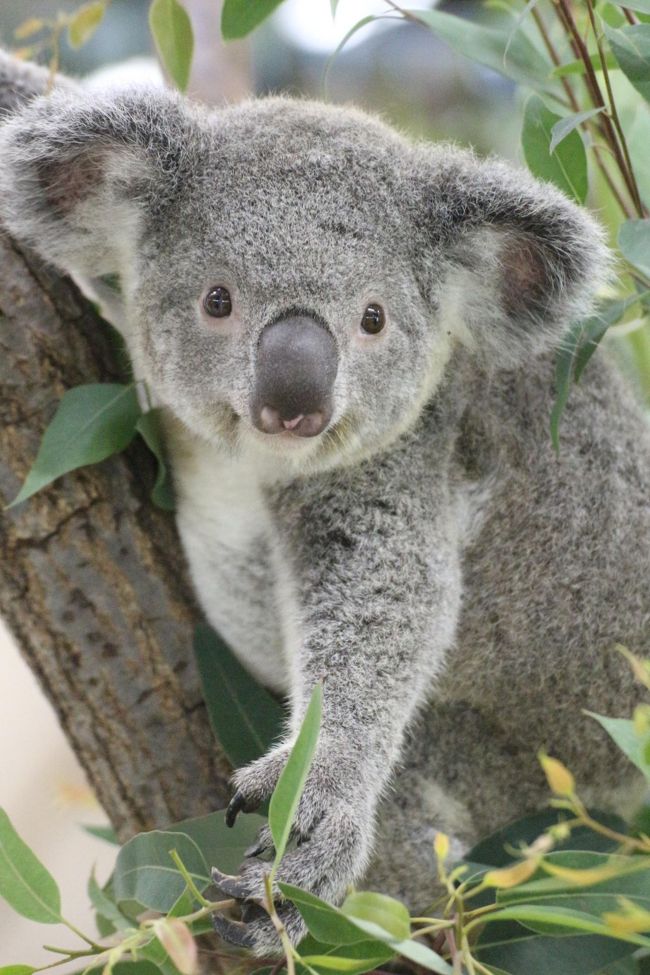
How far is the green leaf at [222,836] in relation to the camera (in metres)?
2.23

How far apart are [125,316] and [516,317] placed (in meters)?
0.92

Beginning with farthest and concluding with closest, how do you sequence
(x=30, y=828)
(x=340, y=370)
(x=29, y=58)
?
1. (x=30, y=828)
2. (x=29, y=58)
3. (x=340, y=370)

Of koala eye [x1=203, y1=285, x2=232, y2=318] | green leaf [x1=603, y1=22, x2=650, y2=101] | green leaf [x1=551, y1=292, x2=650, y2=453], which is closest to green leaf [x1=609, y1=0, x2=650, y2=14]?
green leaf [x1=603, y1=22, x2=650, y2=101]

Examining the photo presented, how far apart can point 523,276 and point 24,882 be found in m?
1.63

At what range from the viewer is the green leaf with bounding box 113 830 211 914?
78.5 inches

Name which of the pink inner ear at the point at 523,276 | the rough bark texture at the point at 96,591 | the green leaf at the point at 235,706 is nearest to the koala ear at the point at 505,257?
the pink inner ear at the point at 523,276

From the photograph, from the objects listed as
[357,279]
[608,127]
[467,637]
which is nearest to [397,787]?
[467,637]

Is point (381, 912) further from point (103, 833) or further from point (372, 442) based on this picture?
point (103, 833)

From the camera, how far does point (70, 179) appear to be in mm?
2500

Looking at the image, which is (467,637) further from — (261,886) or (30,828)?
(30,828)

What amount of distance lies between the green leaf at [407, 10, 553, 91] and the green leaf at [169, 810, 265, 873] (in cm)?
164

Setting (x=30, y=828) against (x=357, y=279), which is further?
(x=30, y=828)

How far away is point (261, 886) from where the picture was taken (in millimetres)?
1939

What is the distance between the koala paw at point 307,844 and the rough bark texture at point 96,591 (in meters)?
0.50
